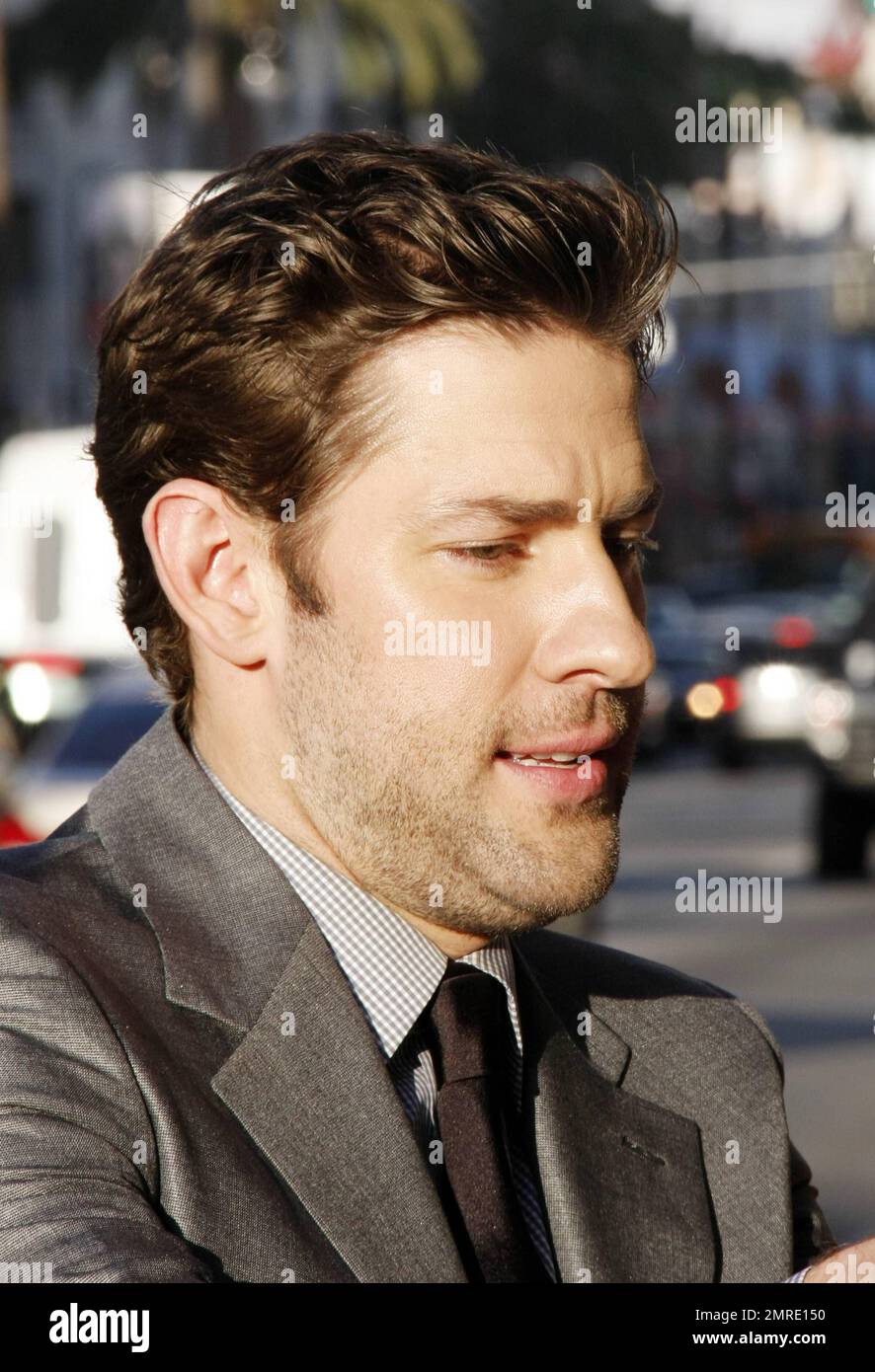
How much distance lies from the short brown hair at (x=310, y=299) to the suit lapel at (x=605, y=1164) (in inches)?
22.0

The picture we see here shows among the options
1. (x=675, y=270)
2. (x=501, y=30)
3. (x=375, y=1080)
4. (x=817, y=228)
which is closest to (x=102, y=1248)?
(x=375, y=1080)

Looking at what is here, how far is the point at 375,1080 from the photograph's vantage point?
2240 millimetres

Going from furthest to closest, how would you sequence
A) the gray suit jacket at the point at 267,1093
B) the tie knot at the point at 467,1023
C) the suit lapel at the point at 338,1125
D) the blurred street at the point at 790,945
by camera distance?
the blurred street at the point at 790,945
the tie knot at the point at 467,1023
the suit lapel at the point at 338,1125
the gray suit jacket at the point at 267,1093

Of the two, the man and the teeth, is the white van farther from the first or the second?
the teeth

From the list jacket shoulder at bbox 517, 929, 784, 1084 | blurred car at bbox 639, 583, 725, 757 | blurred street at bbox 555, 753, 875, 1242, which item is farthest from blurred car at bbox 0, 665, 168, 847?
blurred car at bbox 639, 583, 725, 757

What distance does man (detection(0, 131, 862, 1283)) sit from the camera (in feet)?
7.24

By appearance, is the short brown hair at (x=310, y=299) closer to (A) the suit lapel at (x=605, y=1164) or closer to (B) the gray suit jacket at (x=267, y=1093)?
(B) the gray suit jacket at (x=267, y=1093)

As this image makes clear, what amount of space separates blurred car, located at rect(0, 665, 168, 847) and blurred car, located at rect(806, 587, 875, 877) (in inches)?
277

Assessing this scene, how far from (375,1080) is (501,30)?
138 feet

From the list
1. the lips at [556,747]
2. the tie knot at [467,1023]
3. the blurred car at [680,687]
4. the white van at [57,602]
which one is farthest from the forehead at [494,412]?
the blurred car at [680,687]

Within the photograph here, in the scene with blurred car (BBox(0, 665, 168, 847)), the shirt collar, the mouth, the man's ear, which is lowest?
blurred car (BBox(0, 665, 168, 847))

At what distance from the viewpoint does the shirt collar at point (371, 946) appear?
2.33 metres

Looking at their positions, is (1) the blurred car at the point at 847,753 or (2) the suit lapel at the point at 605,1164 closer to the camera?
(2) the suit lapel at the point at 605,1164
